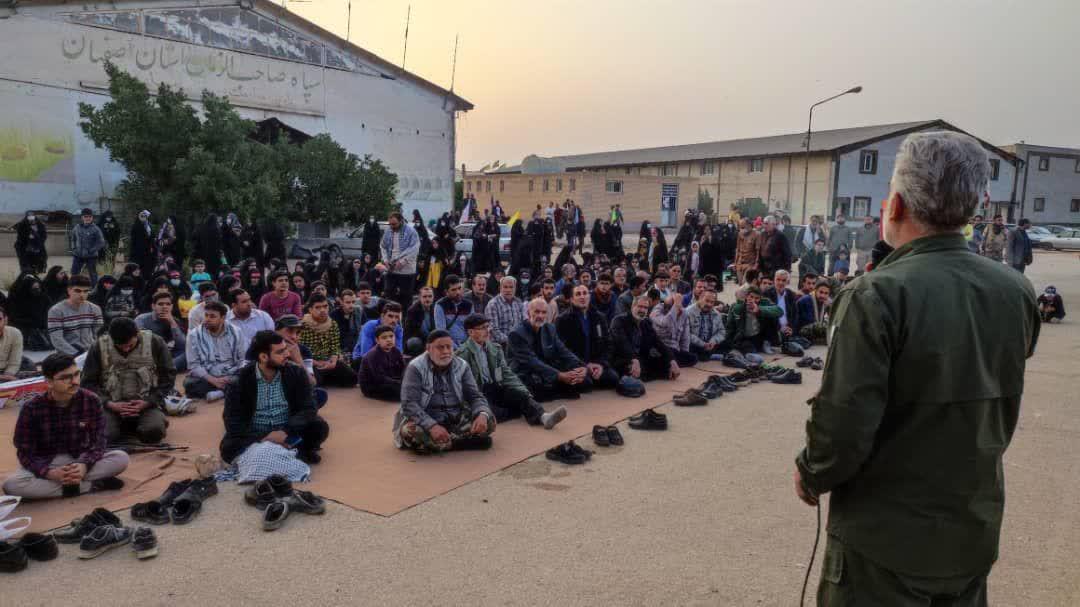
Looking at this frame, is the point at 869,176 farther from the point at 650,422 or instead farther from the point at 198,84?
the point at 650,422

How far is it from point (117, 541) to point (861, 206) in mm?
41888

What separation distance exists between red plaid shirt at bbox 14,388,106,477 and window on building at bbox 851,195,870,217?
133ft

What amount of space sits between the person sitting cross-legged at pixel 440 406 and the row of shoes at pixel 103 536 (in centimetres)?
213

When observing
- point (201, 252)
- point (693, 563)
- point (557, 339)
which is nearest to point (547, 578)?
point (693, 563)

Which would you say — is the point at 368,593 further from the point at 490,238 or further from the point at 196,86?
the point at 196,86

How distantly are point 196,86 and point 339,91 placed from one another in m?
5.51

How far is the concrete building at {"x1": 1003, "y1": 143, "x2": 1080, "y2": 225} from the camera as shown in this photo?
4916cm

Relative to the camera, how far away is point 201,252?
14773mm

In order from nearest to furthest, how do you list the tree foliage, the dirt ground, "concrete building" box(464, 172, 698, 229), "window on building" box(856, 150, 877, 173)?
1. the dirt ground
2. the tree foliage
3. "window on building" box(856, 150, 877, 173)
4. "concrete building" box(464, 172, 698, 229)

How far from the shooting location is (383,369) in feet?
26.5

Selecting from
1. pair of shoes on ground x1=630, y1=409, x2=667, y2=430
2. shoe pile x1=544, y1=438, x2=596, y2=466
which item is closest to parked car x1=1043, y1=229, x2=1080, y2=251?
pair of shoes on ground x1=630, y1=409, x2=667, y2=430

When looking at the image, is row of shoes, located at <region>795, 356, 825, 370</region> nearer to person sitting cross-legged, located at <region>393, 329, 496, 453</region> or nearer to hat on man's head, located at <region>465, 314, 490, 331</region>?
hat on man's head, located at <region>465, 314, 490, 331</region>

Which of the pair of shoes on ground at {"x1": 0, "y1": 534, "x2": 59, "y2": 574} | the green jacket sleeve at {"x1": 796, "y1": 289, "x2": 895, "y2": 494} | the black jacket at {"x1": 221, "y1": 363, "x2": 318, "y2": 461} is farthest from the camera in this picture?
the black jacket at {"x1": 221, "y1": 363, "x2": 318, "y2": 461}

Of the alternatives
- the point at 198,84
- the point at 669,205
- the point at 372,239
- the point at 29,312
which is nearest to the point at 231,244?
the point at 372,239
